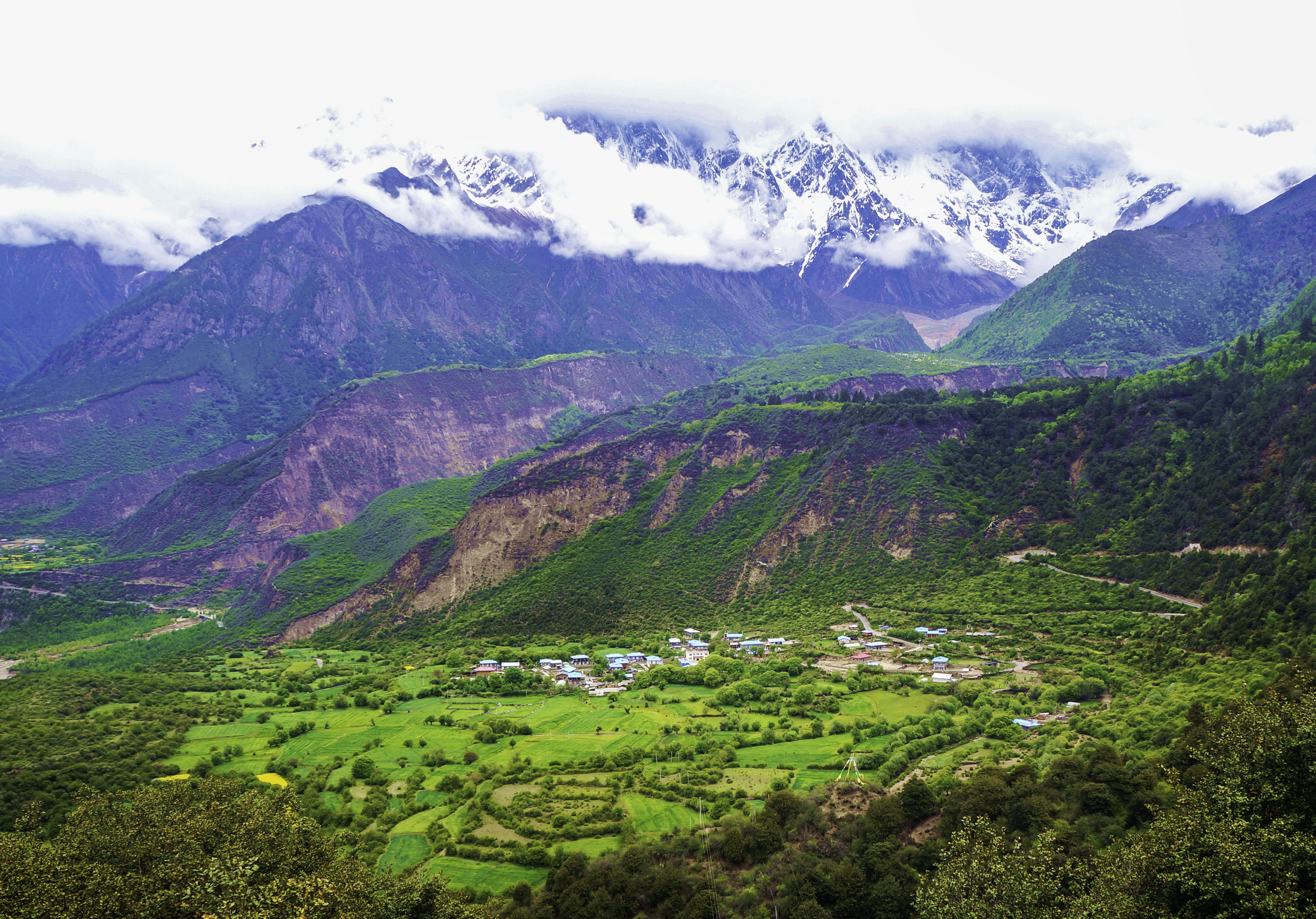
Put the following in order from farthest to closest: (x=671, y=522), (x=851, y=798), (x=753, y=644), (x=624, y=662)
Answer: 1. (x=671, y=522)
2. (x=753, y=644)
3. (x=624, y=662)
4. (x=851, y=798)

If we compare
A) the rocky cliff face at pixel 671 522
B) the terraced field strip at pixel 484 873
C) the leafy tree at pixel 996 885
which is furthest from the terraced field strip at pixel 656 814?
the rocky cliff face at pixel 671 522

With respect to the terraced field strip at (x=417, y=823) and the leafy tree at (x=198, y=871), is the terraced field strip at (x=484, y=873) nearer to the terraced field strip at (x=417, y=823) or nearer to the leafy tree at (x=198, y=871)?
the terraced field strip at (x=417, y=823)

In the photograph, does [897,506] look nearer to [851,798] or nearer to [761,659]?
[761,659]

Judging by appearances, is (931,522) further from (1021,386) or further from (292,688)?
(292,688)

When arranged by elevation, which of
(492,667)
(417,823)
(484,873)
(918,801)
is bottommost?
(492,667)

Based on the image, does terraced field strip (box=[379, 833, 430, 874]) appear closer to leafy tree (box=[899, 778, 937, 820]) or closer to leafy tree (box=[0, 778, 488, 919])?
leafy tree (box=[0, 778, 488, 919])

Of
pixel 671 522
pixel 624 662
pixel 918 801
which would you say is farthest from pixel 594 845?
pixel 671 522
